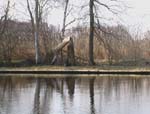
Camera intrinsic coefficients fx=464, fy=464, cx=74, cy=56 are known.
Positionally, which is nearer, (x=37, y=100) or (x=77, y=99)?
(x=37, y=100)

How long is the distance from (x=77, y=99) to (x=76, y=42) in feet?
94.4

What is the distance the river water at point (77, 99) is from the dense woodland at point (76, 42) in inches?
636

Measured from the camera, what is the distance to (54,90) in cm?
1977

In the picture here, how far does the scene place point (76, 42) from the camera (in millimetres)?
45031

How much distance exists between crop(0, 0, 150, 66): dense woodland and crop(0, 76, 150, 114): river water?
16152 mm

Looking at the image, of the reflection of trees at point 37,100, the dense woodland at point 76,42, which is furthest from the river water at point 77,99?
the dense woodland at point 76,42

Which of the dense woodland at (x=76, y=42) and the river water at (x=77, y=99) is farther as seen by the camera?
the dense woodland at (x=76, y=42)

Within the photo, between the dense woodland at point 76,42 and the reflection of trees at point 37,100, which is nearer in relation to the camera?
the reflection of trees at point 37,100

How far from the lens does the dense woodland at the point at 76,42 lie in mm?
38438

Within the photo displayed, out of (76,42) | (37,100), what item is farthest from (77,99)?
(76,42)

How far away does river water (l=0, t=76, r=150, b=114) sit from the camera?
13609 millimetres

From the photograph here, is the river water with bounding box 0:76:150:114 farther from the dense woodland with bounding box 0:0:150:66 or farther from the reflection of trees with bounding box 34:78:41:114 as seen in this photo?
the dense woodland with bounding box 0:0:150:66

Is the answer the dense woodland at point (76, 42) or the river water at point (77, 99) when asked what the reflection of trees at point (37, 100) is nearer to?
the river water at point (77, 99)

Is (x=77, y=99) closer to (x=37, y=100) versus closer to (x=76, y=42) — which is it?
(x=37, y=100)
